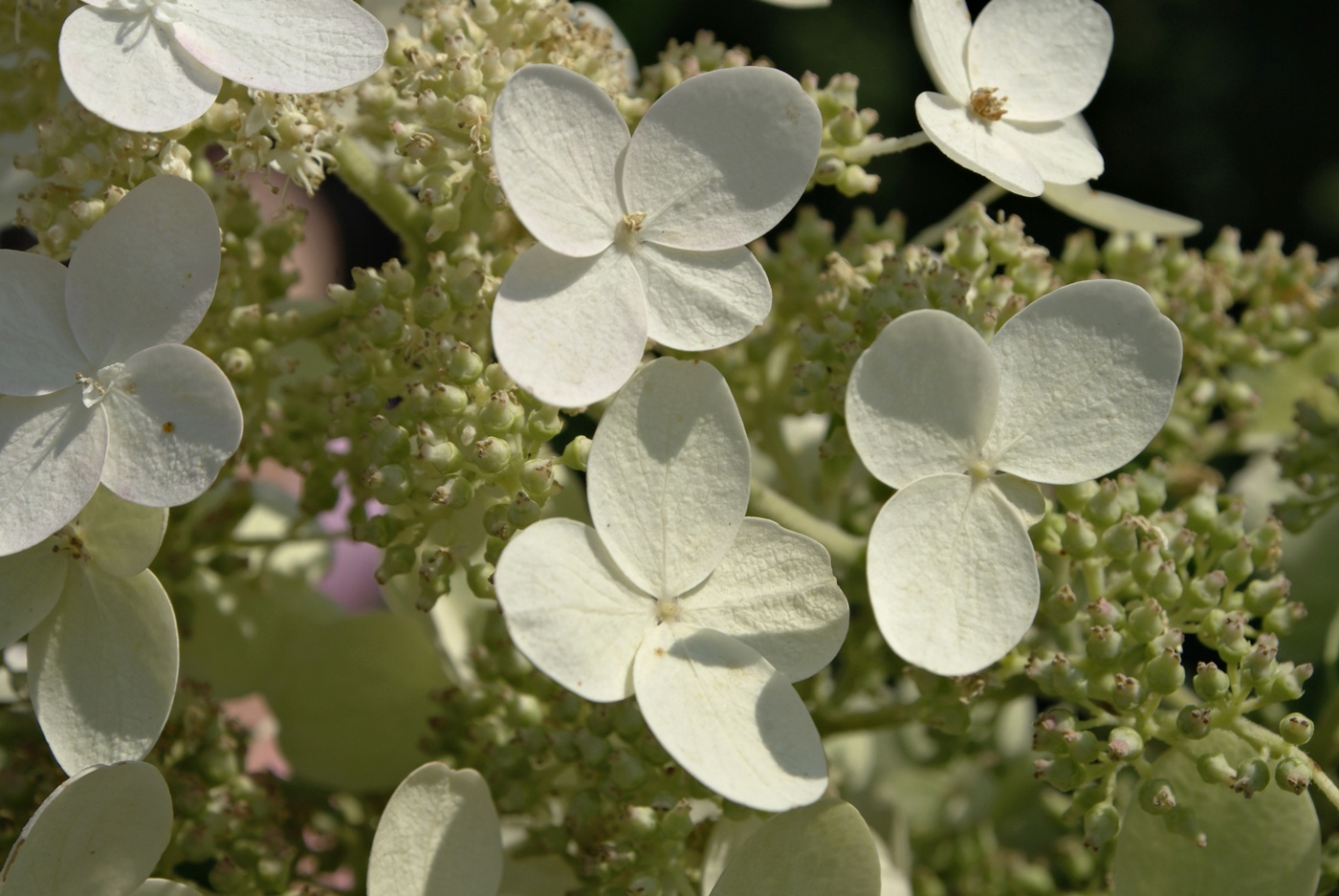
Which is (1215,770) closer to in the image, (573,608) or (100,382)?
(573,608)

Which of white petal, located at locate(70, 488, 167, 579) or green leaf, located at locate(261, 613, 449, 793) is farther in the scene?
green leaf, located at locate(261, 613, 449, 793)

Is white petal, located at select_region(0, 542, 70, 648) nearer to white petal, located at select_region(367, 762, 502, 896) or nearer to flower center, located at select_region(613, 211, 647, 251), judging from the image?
white petal, located at select_region(367, 762, 502, 896)

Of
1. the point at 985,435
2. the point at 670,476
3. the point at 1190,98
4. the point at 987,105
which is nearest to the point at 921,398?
the point at 985,435

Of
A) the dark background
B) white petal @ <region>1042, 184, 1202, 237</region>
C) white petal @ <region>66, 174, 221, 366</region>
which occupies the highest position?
white petal @ <region>66, 174, 221, 366</region>

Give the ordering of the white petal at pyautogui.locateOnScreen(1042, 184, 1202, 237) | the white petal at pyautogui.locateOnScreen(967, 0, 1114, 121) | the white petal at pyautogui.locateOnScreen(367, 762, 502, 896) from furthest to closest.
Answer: the white petal at pyautogui.locateOnScreen(1042, 184, 1202, 237), the white petal at pyautogui.locateOnScreen(967, 0, 1114, 121), the white petal at pyautogui.locateOnScreen(367, 762, 502, 896)

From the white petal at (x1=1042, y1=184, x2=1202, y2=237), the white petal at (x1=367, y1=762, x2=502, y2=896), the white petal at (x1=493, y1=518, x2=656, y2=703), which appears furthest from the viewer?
the white petal at (x1=1042, y1=184, x2=1202, y2=237)

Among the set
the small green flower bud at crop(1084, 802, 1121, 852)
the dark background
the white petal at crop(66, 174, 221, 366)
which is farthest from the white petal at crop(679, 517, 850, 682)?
the dark background

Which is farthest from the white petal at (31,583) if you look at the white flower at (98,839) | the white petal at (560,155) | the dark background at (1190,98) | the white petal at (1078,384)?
the dark background at (1190,98)

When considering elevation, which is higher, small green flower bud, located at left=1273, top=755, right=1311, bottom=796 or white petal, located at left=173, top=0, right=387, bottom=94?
white petal, located at left=173, top=0, right=387, bottom=94
